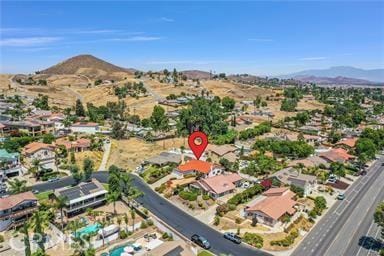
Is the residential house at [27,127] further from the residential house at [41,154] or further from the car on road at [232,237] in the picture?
the car on road at [232,237]

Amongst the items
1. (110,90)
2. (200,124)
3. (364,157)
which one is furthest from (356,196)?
(110,90)

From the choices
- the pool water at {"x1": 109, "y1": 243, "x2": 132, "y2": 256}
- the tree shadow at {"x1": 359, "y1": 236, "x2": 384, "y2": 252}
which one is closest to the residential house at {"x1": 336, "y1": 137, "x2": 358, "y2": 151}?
the tree shadow at {"x1": 359, "y1": 236, "x2": 384, "y2": 252}

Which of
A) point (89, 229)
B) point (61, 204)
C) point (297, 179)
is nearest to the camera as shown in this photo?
point (89, 229)

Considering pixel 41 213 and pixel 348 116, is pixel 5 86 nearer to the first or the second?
pixel 41 213

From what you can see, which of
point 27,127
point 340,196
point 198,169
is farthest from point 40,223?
point 27,127

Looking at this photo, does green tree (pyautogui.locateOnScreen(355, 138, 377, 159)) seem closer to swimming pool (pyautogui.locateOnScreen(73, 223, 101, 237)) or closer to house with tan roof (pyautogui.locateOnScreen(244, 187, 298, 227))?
house with tan roof (pyautogui.locateOnScreen(244, 187, 298, 227))

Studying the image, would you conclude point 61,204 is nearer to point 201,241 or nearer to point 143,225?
point 143,225
